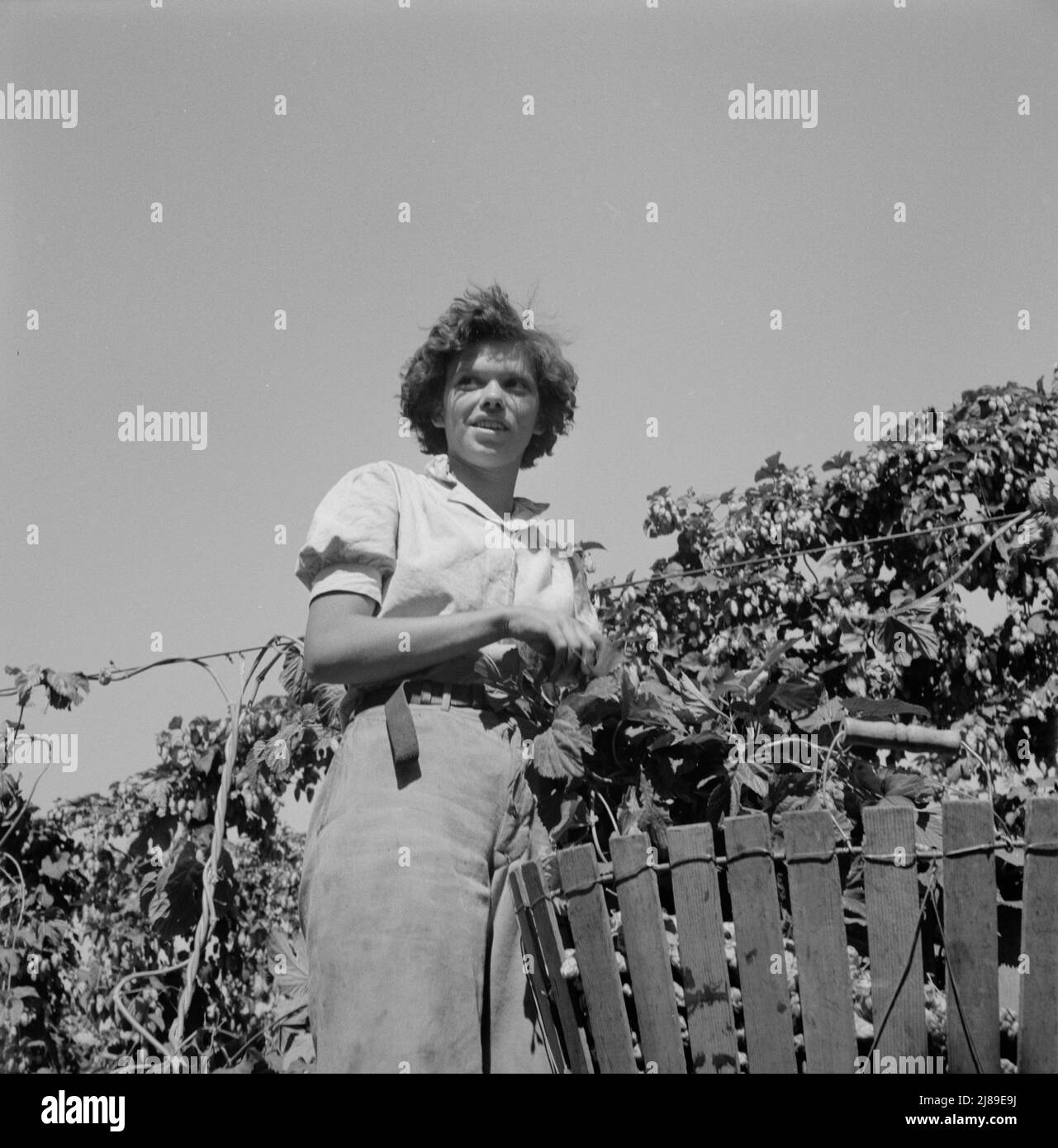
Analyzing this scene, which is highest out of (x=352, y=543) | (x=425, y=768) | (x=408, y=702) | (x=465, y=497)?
(x=465, y=497)

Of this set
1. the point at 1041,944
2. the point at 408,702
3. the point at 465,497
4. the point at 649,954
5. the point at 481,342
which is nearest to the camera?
the point at 1041,944

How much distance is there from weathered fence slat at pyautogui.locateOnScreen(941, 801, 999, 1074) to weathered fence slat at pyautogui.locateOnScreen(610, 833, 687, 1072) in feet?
1.44

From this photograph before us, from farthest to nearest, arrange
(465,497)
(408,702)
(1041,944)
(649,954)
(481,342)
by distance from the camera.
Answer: (481,342)
(465,497)
(408,702)
(649,954)
(1041,944)

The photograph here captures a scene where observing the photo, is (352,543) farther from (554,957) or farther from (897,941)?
(897,941)

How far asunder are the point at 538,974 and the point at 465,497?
35.2 inches

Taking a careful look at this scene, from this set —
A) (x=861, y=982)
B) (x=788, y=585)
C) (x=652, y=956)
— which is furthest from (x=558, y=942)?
(x=788, y=585)

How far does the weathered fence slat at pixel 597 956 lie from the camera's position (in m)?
2.14

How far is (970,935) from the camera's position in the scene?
2033 mm

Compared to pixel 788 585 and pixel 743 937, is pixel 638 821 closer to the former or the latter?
pixel 743 937

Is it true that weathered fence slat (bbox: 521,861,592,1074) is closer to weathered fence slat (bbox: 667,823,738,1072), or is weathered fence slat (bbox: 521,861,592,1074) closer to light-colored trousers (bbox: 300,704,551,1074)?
light-colored trousers (bbox: 300,704,551,1074)

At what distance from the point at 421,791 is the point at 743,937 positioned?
572 millimetres

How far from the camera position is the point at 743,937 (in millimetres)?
2086

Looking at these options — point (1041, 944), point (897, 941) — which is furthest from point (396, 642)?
point (1041, 944)

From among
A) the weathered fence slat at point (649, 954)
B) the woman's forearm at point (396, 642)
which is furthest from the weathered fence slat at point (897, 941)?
the woman's forearm at point (396, 642)
